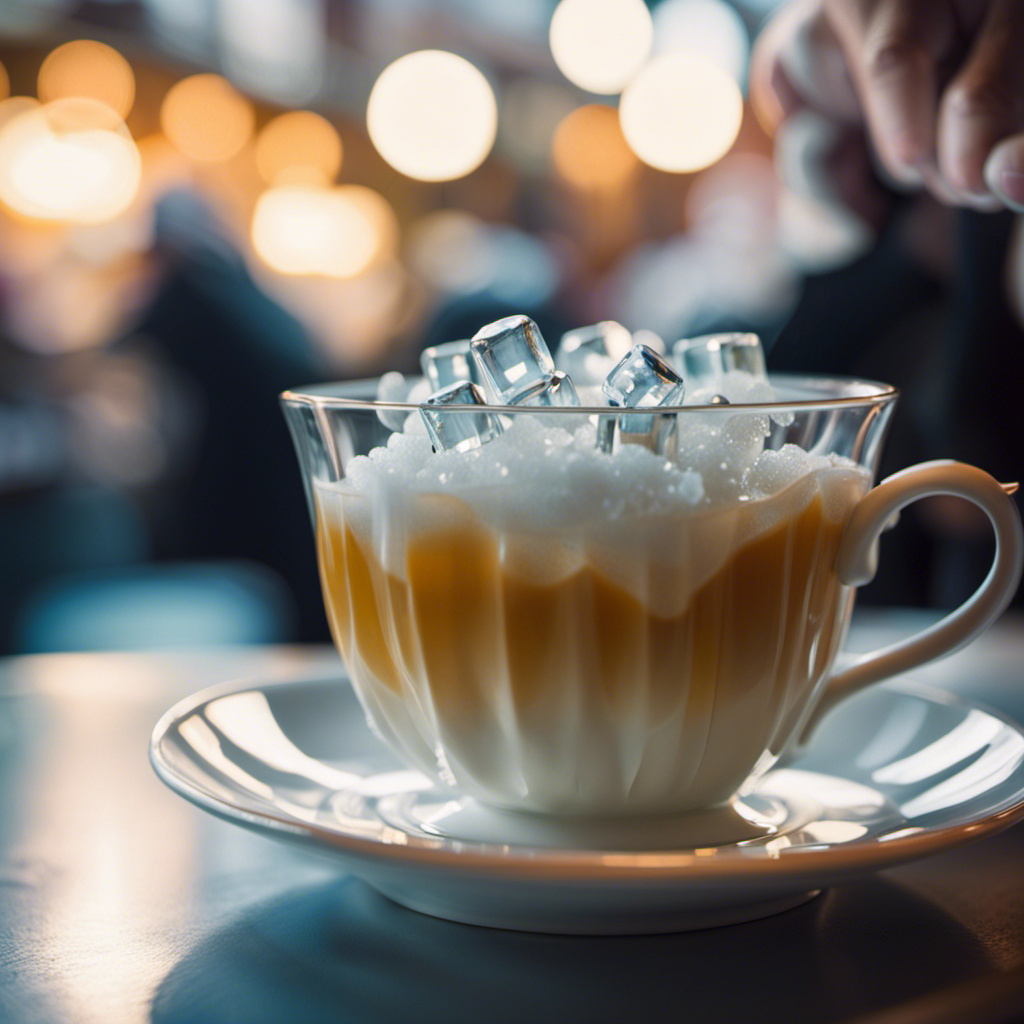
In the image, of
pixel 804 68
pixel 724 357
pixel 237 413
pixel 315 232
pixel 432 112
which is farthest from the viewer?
pixel 315 232

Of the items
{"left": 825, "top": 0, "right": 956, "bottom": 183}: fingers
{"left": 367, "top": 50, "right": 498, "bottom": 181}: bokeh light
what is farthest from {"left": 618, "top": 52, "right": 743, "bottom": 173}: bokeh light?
{"left": 825, "top": 0, "right": 956, "bottom": 183}: fingers

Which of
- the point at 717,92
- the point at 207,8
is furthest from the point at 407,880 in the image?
the point at 207,8

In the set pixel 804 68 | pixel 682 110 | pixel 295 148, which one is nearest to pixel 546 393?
pixel 804 68

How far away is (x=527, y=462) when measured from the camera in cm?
48

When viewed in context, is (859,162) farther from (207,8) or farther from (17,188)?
(207,8)

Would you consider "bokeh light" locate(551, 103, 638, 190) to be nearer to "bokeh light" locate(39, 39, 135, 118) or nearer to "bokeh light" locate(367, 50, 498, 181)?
"bokeh light" locate(367, 50, 498, 181)

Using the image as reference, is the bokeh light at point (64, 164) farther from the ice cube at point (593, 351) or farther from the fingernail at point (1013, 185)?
the fingernail at point (1013, 185)

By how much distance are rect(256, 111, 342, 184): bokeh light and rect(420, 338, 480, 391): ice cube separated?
6603 millimetres

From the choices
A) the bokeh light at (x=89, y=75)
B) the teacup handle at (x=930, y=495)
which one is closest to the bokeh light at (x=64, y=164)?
the bokeh light at (x=89, y=75)

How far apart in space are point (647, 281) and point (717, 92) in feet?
6.81

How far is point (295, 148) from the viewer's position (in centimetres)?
704

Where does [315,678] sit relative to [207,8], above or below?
below

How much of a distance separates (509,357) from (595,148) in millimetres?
8034

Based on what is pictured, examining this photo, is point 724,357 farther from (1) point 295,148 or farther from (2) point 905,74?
(1) point 295,148
